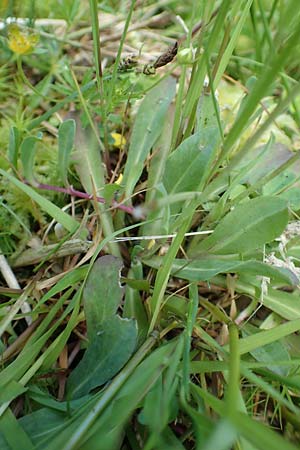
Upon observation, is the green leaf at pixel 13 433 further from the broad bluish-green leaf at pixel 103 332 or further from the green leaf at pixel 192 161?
the green leaf at pixel 192 161

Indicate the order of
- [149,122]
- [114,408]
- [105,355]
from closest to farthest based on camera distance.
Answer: [114,408] → [105,355] → [149,122]

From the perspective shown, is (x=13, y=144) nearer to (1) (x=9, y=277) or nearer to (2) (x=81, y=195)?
(2) (x=81, y=195)

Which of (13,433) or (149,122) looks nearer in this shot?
(13,433)

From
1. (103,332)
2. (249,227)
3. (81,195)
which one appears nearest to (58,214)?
(81,195)

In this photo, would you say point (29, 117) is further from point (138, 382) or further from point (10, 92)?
point (138, 382)

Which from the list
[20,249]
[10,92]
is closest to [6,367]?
[20,249]

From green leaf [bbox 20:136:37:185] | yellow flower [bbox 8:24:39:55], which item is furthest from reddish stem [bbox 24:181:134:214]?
yellow flower [bbox 8:24:39:55]

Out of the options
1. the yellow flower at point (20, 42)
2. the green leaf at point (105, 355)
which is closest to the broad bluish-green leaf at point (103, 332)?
the green leaf at point (105, 355)
